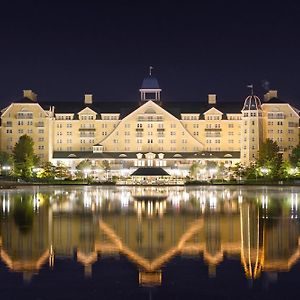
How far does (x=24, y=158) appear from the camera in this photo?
288ft

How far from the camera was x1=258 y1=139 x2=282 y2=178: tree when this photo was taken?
83.1m

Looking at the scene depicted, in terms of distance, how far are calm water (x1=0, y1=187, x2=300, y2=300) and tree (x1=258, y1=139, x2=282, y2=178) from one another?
1966 inches

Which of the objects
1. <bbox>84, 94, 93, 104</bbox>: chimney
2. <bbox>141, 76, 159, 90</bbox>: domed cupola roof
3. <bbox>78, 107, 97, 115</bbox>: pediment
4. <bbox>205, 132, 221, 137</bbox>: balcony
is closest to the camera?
<bbox>78, 107, 97, 115</bbox>: pediment

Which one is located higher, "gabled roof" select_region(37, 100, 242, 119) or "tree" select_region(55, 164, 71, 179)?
"gabled roof" select_region(37, 100, 242, 119)

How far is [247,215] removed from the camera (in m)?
33.6

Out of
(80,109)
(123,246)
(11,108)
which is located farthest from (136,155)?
(123,246)

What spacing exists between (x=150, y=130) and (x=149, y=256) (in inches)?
3256

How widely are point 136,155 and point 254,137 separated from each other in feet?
60.2

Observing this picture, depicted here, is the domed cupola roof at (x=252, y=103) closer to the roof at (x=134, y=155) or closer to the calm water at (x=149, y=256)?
the roof at (x=134, y=155)

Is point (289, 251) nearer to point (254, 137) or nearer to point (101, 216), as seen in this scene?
point (101, 216)

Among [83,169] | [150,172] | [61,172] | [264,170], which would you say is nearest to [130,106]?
[83,169]

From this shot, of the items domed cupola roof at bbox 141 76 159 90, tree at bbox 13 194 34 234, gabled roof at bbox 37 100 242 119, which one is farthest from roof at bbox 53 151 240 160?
tree at bbox 13 194 34 234

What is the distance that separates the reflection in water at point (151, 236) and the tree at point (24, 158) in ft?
160

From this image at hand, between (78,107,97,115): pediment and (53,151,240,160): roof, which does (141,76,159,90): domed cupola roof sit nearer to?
(78,107,97,115): pediment
